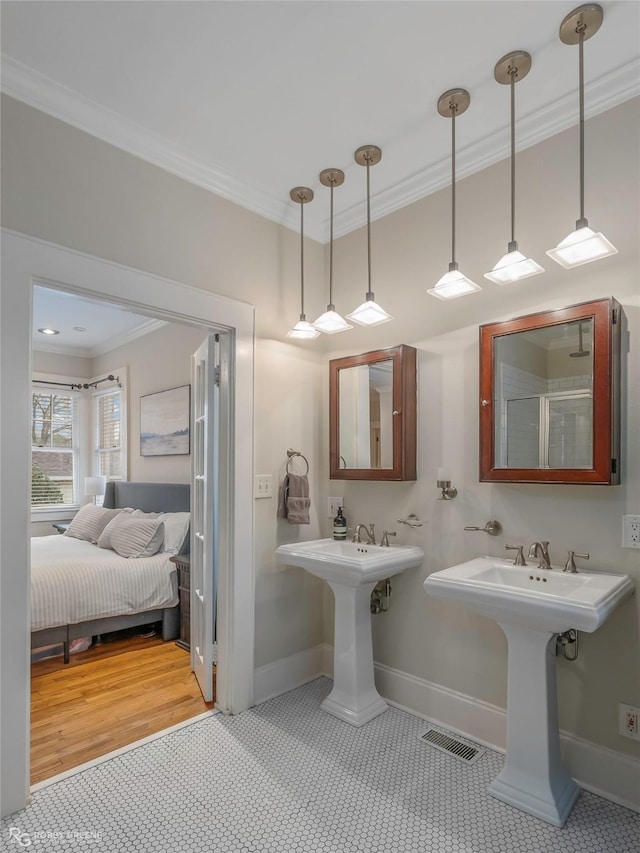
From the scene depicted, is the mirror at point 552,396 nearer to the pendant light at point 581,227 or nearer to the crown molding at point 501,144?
the pendant light at point 581,227

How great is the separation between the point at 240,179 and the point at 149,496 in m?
3.14

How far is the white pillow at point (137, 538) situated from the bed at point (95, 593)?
0.07 meters

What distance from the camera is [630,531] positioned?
1810 mm

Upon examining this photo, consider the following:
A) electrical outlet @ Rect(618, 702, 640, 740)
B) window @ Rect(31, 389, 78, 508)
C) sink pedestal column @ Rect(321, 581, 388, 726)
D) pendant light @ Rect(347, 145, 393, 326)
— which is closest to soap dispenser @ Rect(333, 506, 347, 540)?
sink pedestal column @ Rect(321, 581, 388, 726)

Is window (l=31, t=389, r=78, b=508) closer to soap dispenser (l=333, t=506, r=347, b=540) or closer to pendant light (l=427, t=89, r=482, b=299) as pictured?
soap dispenser (l=333, t=506, r=347, b=540)

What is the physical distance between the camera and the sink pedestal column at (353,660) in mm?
2422

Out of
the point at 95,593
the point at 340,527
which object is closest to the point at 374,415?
the point at 340,527

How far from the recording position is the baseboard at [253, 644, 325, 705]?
2.58 meters

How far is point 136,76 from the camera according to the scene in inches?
72.4

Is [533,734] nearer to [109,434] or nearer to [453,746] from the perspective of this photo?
[453,746]

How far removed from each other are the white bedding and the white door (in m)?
0.68

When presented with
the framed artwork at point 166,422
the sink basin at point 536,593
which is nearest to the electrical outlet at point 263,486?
the sink basin at point 536,593

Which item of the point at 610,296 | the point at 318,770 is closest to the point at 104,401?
the point at 318,770

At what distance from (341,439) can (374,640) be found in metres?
1.11
